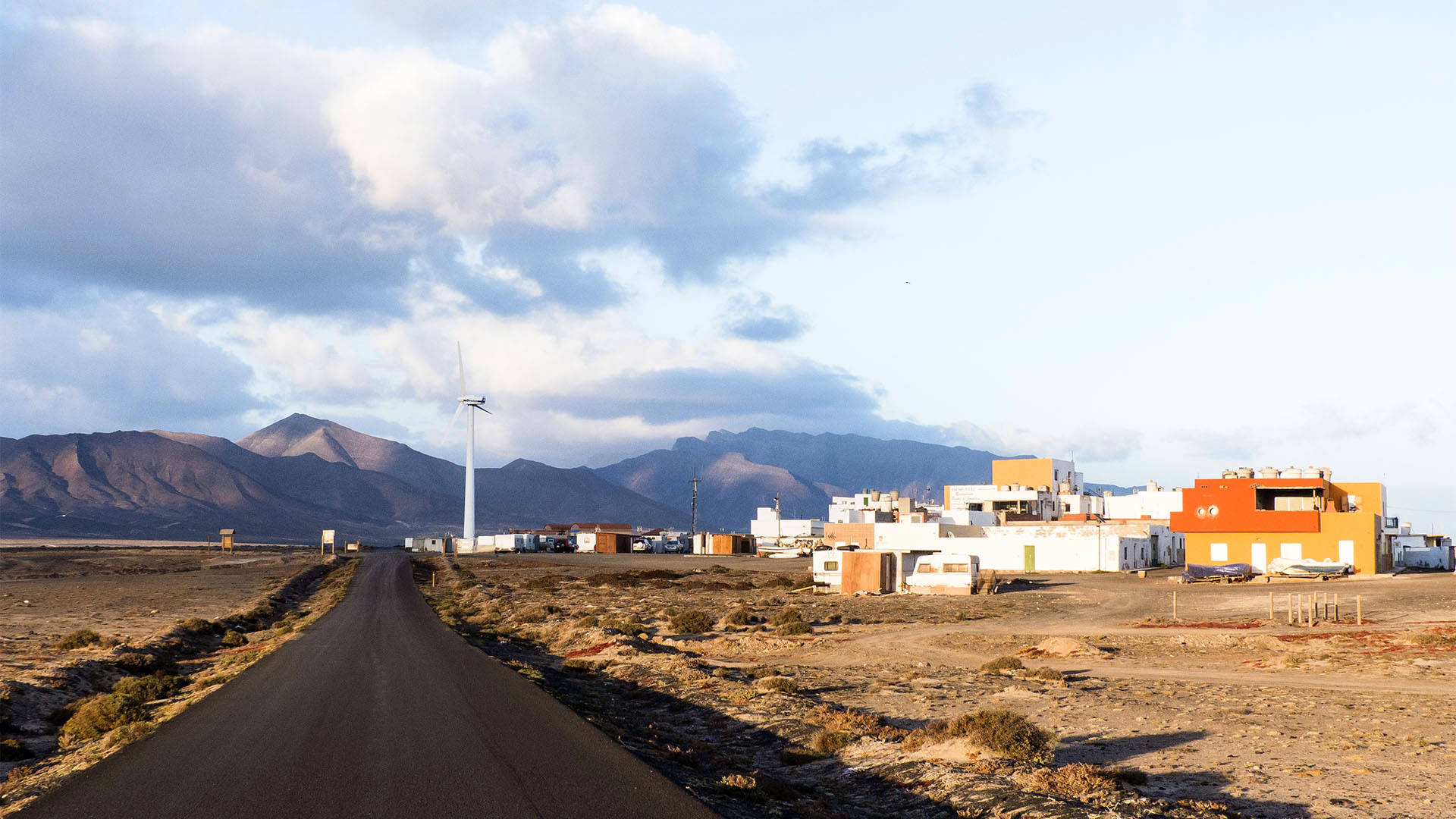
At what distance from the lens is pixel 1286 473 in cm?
9188

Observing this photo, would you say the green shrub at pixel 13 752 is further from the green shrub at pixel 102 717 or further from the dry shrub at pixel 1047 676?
the dry shrub at pixel 1047 676

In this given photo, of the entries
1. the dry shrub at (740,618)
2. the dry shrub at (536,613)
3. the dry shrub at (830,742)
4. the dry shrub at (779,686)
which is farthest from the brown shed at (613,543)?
the dry shrub at (830,742)

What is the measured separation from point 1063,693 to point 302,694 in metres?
20.1

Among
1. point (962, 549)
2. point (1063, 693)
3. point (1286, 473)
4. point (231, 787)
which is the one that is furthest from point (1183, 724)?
point (1286, 473)

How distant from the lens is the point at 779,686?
1169 inches

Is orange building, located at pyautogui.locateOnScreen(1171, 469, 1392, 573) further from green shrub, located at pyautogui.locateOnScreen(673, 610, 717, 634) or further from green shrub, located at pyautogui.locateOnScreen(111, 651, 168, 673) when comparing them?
green shrub, located at pyautogui.locateOnScreen(111, 651, 168, 673)

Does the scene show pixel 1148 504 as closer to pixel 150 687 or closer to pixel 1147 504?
pixel 1147 504

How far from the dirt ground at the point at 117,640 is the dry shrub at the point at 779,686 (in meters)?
15.7

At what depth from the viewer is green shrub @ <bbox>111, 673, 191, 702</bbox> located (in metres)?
29.8

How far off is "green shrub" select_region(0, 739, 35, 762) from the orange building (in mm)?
81906

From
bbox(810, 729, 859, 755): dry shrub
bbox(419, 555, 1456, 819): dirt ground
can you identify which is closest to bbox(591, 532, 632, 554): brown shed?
bbox(419, 555, 1456, 819): dirt ground

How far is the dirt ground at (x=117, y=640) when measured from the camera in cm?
2412

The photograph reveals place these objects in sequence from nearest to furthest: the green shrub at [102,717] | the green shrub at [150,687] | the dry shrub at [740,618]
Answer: the green shrub at [102,717]
the green shrub at [150,687]
the dry shrub at [740,618]

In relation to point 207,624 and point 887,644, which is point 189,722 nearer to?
point 887,644
